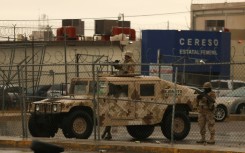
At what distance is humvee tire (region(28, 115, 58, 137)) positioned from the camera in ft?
56.1

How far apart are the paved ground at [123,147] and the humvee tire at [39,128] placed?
907 mm

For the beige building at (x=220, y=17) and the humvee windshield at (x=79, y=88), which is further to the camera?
the beige building at (x=220, y=17)

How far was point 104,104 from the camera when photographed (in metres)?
16.5

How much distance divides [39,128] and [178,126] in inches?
134

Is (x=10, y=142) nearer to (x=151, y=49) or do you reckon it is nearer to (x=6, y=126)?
(x=6, y=126)

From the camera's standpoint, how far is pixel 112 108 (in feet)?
54.4

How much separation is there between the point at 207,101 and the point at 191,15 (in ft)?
125

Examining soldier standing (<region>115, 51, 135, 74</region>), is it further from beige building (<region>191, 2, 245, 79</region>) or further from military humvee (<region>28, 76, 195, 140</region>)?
beige building (<region>191, 2, 245, 79</region>)

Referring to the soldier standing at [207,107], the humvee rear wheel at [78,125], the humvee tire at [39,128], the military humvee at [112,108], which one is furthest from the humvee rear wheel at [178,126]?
the humvee tire at [39,128]

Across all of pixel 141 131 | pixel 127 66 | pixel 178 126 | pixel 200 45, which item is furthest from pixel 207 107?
pixel 200 45

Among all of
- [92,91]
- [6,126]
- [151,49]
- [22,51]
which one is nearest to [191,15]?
[151,49]

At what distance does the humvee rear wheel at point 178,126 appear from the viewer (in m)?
17.1

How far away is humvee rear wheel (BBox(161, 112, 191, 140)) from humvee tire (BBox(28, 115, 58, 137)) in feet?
8.86

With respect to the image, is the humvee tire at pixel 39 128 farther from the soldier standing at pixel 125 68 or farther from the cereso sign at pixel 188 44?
the cereso sign at pixel 188 44
